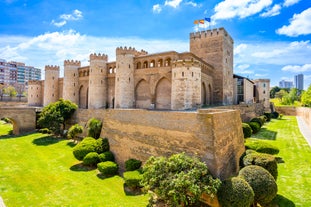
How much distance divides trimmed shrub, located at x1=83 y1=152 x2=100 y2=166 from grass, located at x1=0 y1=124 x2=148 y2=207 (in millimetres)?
644

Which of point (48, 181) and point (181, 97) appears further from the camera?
point (181, 97)

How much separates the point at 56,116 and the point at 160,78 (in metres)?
14.5

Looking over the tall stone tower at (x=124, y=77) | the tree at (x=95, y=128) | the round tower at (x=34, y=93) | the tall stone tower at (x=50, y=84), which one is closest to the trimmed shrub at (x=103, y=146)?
the tree at (x=95, y=128)

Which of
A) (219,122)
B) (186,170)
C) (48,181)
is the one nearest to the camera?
(186,170)

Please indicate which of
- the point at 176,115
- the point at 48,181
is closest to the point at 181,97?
the point at 176,115

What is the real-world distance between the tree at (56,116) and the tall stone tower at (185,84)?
1495cm

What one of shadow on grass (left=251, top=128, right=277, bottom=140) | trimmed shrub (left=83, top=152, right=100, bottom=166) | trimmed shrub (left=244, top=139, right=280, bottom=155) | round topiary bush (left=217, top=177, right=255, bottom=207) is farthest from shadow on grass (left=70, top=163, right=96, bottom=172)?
shadow on grass (left=251, top=128, right=277, bottom=140)

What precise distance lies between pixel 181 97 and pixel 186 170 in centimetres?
1233

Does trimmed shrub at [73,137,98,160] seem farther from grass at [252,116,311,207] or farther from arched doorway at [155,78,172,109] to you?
grass at [252,116,311,207]

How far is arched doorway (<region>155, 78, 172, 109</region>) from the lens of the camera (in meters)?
25.5

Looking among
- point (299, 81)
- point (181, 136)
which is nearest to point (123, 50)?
point (181, 136)

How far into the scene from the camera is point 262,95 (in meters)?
49.9

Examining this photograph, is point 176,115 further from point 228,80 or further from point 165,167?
point 228,80

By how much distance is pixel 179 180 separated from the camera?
9.41 m
